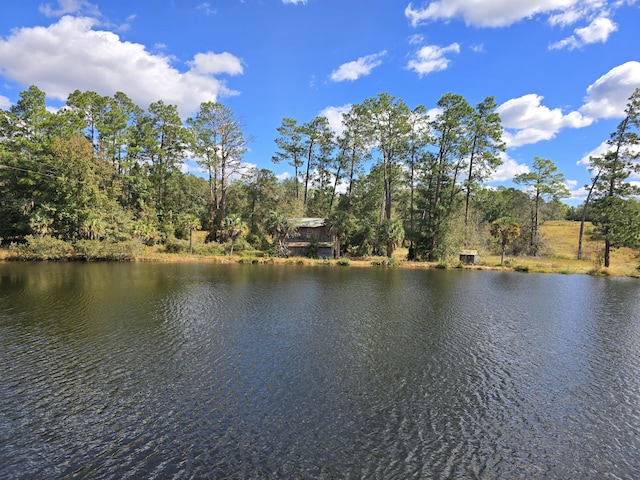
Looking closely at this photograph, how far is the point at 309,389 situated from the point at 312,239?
142 feet

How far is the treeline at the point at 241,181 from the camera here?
155ft

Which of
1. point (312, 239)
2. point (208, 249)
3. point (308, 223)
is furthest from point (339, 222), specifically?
point (208, 249)

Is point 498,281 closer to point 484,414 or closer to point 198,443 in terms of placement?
point 484,414

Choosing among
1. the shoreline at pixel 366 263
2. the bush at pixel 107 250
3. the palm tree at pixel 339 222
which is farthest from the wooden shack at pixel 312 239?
the bush at pixel 107 250

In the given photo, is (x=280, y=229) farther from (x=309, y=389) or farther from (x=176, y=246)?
(x=309, y=389)

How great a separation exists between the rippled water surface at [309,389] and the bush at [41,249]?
20.5 meters

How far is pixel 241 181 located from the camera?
6612 centimetres

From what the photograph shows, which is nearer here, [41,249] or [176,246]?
[41,249]

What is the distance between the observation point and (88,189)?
156 feet

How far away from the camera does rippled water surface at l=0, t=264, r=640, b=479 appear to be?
27.2 feet

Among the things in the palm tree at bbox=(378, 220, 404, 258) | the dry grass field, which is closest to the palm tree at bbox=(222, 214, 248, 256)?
the palm tree at bbox=(378, 220, 404, 258)

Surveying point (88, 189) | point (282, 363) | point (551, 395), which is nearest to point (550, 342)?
point (551, 395)

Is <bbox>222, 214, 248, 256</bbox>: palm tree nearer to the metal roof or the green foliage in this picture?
the metal roof

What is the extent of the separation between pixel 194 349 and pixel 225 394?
14.9 feet
